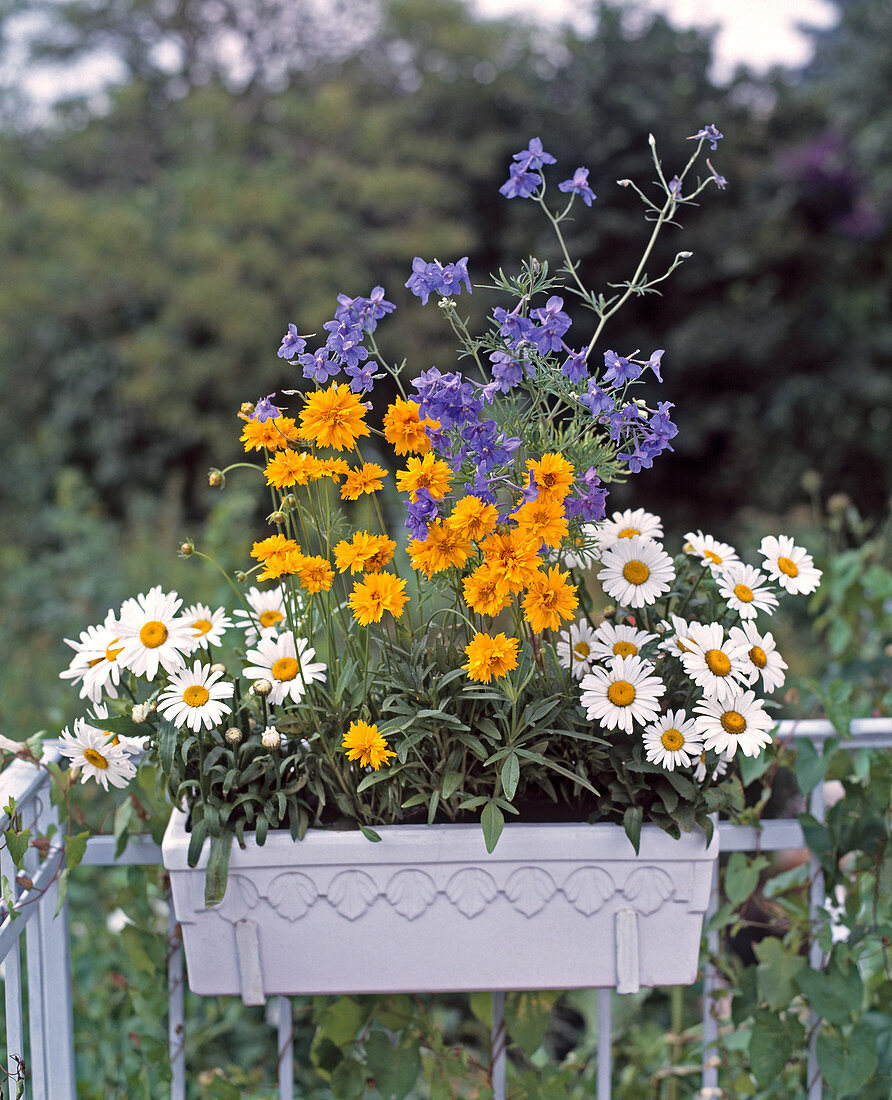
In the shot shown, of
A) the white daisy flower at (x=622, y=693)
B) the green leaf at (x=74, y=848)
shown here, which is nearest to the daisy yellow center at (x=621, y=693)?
the white daisy flower at (x=622, y=693)

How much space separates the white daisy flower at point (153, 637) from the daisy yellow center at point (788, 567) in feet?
1.63

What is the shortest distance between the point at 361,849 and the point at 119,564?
104 inches

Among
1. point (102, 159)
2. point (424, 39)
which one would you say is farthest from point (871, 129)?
point (102, 159)

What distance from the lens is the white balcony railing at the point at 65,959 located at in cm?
79

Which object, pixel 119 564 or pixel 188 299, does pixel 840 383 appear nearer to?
pixel 188 299

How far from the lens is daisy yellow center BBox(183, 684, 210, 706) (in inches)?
29.5

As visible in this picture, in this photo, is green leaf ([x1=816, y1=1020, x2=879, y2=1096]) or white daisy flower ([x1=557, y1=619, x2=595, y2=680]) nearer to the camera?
white daisy flower ([x1=557, y1=619, x2=595, y2=680])

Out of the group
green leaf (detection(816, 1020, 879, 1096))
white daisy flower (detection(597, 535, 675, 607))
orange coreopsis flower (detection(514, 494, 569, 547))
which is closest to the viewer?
orange coreopsis flower (detection(514, 494, 569, 547))

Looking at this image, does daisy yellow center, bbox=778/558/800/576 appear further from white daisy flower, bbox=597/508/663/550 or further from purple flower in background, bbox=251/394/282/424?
purple flower in background, bbox=251/394/282/424

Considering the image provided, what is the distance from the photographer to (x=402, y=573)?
80.8 inches

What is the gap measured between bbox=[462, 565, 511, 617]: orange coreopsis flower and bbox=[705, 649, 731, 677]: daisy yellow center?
176 millimetres

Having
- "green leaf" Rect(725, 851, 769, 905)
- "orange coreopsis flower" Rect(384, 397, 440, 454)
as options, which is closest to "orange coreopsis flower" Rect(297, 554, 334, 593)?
"orange coreopsis flower" Rect(384, 397, 440, 454)

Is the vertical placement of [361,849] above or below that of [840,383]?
below

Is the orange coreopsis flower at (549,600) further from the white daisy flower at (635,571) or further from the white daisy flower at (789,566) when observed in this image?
the white daisy flower at (789,566)
